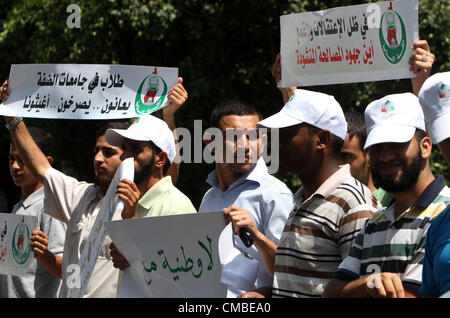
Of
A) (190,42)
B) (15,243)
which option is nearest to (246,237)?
(15,243)

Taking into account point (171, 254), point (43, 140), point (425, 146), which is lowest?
point (171, 254)

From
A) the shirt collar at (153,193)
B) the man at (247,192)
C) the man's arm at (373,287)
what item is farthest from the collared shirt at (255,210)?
the man's arm at (373,287)

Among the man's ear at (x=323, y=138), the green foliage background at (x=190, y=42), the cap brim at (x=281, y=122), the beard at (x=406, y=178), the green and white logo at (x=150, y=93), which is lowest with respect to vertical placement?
the beard at (x=406, y=178)

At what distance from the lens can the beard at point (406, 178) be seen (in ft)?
8.89

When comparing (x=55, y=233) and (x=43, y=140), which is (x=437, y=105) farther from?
(x=43, y=140)

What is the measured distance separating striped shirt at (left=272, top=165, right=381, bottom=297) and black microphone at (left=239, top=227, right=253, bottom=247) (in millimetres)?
126

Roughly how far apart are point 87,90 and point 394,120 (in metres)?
2.00

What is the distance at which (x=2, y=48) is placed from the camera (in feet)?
37.3

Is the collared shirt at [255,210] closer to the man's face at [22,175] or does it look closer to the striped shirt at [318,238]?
the striped shirt at [318,238]

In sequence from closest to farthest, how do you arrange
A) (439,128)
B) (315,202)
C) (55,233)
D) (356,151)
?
(439,128) → (315,202) → (356,151) → (55,233)

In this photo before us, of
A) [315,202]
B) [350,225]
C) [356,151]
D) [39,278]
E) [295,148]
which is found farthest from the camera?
[39,278]

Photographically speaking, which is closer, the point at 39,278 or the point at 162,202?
the point at 162,202

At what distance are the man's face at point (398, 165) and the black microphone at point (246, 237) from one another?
0.62 metres

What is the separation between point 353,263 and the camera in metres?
2.77
